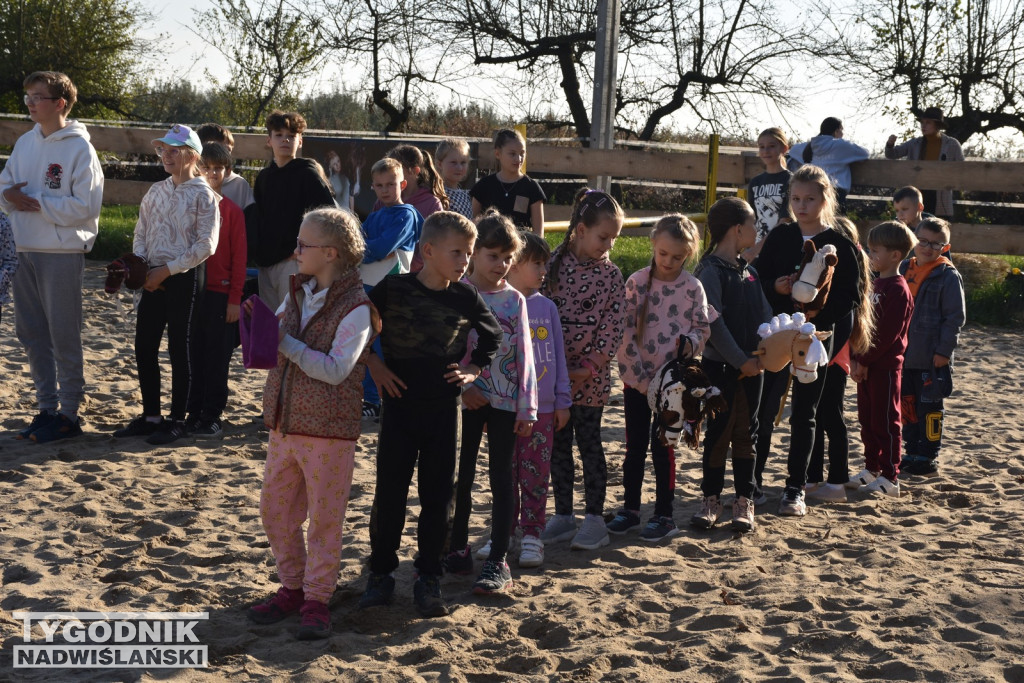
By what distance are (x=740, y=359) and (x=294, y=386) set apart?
216 centimetres

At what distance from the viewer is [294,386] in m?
3.86

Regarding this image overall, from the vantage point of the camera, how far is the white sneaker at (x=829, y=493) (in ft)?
19.2

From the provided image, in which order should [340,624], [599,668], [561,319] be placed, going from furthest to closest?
Result: [561,319], [340,624], [599,668]

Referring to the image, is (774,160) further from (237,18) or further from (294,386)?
(237,18)

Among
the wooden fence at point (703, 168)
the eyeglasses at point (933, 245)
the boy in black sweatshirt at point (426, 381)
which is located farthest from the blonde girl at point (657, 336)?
the wooden fence at point (703, 168)

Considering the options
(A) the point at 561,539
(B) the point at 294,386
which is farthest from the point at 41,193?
(A) the point at 561,539

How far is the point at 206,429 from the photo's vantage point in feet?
22.1

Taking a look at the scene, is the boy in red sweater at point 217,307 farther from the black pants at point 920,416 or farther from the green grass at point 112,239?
the green grass at point 112,239

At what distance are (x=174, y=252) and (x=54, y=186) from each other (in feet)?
2.50

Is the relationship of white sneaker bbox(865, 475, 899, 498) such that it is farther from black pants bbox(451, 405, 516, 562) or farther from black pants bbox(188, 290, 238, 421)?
black pants bbox(188, 290, 238, 421)

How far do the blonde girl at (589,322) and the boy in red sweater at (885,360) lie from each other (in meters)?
1.84

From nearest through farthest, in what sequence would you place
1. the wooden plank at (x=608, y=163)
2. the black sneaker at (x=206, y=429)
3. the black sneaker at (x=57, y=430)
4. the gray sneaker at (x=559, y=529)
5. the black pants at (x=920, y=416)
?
the gray sneaker at (x=559, y=529) → the black sneaker at (x=57, y=430) → the black pants at (x=920, y=416) → the black sneaker at (x=206, y=429) → the wooden plank at (x=608, y=163)

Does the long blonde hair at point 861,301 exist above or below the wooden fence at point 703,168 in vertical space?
below

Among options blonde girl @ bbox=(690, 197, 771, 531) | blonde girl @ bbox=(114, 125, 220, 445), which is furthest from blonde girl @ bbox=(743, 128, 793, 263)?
blonde girl @ bbox=(114, 125, 220, 445)
